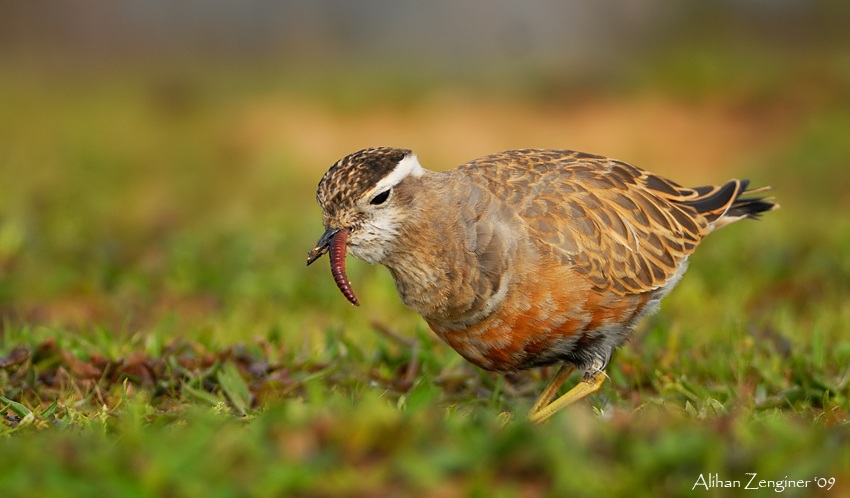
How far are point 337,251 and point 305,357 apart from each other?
46.4 inches

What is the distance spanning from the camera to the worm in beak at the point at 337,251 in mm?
5066

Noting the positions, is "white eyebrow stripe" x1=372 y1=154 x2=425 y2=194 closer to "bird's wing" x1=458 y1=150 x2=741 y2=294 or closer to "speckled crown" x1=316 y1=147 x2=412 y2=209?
"speckled crown" x1=316 y1=147 x2=412 y2=209

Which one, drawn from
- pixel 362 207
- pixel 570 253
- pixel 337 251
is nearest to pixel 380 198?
pixel 362 207

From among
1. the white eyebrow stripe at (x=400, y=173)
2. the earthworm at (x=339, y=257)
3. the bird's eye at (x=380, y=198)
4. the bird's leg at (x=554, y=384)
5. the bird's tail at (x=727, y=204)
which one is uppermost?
the white eyebrow stripe at (x=400, y=173)

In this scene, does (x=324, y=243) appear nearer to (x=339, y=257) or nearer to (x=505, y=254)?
(x=339, y=257)

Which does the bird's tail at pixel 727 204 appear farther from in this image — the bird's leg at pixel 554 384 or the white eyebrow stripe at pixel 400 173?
the white eyebrow stripe at pixel 400 173

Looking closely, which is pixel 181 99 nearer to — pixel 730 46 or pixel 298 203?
pixel 298 203

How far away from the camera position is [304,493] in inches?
140

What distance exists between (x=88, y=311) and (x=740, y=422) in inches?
204

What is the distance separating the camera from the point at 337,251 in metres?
5.08

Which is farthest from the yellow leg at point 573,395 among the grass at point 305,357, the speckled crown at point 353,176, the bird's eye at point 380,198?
the speckled crown at point 353,176

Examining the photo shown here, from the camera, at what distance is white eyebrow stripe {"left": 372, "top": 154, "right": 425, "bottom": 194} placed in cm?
A: 518

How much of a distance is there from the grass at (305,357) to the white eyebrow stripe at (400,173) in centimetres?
106

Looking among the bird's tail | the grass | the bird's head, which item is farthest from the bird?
the bird's tail
